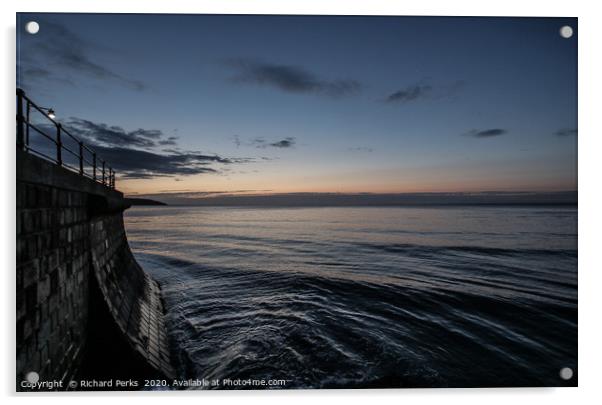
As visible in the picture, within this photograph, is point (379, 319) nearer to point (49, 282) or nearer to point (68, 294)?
point (68, 294)

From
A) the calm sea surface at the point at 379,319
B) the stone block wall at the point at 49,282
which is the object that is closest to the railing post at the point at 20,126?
the stone block wall at the point at 49,282

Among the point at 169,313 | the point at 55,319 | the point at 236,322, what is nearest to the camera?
the point at 55,319

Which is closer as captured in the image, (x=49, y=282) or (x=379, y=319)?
(x=49, y=282)

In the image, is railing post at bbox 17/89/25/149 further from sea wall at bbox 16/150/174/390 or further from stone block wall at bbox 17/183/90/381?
stone block wall at bbox 17/183/90/381

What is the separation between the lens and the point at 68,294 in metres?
3.62

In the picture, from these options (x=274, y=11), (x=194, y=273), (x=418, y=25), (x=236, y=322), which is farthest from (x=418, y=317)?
(x=194, y=273)

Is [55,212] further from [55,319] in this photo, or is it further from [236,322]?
[236,322]

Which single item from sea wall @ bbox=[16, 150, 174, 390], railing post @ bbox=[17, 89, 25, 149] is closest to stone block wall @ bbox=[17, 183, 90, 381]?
sea wall @ bbox=[16, 150, 174, 390]

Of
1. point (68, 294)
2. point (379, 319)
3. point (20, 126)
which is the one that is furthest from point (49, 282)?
point (379, 319)

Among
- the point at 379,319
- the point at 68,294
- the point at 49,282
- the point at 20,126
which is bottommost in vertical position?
the point at 379,319

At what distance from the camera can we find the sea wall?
2721 mm

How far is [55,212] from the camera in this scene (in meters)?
3.24
